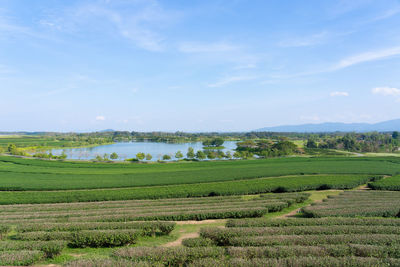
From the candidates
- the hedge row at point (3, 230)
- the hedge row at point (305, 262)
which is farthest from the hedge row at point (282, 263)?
the hedge row at point (3, 230)

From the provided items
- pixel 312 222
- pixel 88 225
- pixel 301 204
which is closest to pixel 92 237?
pixel 88 225

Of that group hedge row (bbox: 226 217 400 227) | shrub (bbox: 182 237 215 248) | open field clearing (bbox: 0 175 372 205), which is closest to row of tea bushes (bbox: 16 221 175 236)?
shrub (bbox: 182 237 215 248)

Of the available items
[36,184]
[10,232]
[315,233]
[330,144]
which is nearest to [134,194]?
[10,232]

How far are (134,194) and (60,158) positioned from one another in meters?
58.7

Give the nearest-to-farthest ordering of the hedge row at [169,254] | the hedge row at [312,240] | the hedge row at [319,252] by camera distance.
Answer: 1. the hedge row at [169,254]
2. the hedge row at [319,252]
3. the hedge row at [312,240]

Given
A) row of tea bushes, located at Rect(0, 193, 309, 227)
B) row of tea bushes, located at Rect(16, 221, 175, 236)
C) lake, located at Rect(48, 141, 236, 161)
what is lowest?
lake, located at Rect(48, 141, 236, 161)

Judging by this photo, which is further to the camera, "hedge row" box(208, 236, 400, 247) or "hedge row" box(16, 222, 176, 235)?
"hedge row" box(16, 222, 176, 235)

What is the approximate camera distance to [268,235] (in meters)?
11.9

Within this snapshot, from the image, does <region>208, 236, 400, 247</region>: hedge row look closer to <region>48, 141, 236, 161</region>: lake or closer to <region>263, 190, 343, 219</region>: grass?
<region>263, 190, 343, 219</region>: grass

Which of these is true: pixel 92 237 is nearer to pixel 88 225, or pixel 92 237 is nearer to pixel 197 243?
pixel 88 225

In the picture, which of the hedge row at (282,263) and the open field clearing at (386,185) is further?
the open field clearing at (386,185)

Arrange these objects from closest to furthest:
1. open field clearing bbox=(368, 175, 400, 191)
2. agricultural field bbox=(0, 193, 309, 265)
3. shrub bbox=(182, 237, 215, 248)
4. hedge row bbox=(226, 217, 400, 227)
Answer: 1. agricultural field bbox=(0, 193, 309, 265)
2. shrub bbox=(182, 237, 215, 248)
3. hedge row bbox=(226, 217, 400, 227)
4. open field clearing bbox=(368, 175, 400, 191)

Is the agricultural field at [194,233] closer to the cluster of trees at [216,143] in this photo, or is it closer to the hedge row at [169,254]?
the hedge row at [169,254]

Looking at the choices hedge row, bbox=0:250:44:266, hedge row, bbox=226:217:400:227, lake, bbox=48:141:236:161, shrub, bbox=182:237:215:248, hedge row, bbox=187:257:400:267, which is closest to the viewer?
hedge row, bbox=187:257:400:267
